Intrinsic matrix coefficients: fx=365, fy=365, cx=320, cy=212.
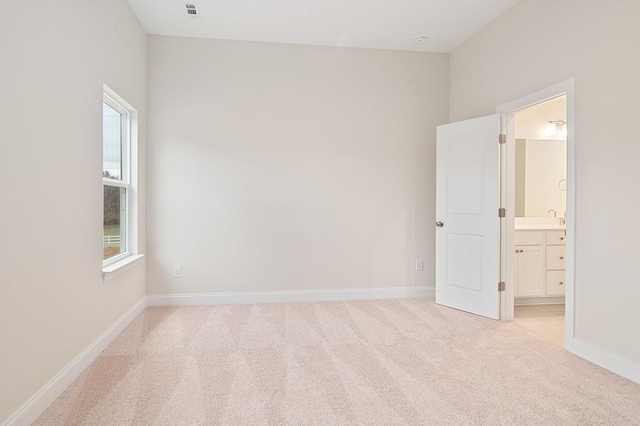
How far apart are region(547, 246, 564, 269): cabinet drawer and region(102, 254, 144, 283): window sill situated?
4309mm

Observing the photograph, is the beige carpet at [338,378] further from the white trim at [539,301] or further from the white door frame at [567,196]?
the white trim at [539,301]

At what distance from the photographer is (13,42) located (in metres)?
1.72

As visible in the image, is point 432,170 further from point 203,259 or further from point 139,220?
point 139,220

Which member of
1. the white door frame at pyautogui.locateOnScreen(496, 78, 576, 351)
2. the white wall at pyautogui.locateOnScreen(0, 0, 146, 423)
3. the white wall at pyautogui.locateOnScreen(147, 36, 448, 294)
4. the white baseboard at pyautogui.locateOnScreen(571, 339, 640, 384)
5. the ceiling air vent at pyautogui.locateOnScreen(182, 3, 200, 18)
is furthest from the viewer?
the white wall at pyautogui.locateOnScreen(147, 36, 448, 294)

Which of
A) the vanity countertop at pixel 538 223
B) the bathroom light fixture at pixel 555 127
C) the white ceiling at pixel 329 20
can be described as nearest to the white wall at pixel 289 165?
the white ceiling at pixel 329 20

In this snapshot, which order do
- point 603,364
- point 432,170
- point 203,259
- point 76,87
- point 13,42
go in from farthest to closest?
1. point 432,170
2. point 203,259
3. point 603,364
4. point 76,87
5. point 13,42

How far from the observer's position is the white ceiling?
10.8 ft

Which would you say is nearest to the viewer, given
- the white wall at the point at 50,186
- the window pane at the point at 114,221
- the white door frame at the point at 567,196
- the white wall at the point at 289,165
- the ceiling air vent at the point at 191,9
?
the white wall at the point at 50,186

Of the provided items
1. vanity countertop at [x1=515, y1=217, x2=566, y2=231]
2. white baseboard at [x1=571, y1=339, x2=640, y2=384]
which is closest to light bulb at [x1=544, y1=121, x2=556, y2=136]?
vanity countertop at [x1=515, y1=217, x2=566, y2=231]

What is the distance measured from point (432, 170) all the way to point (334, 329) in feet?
7.49

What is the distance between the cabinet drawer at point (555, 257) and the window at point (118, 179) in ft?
14.4

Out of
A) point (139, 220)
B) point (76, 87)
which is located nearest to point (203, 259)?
point (139, 220)

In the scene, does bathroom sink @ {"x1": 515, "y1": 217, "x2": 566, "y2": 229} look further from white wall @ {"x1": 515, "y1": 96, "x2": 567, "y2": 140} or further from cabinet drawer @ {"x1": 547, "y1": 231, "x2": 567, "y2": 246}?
white wall @ {"x1": 515, "y1": 96, "x2": 567, "y2": 140}

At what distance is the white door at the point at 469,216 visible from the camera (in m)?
3.53
